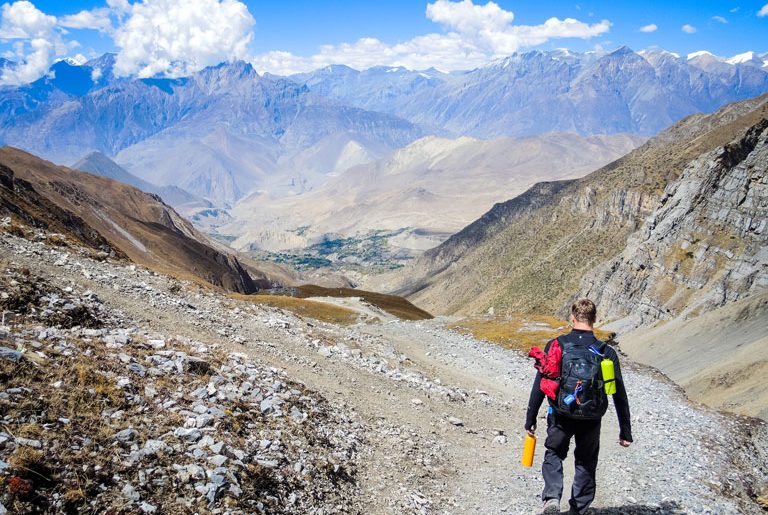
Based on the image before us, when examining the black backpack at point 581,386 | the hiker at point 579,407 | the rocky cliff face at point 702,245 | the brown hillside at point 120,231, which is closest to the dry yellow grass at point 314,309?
the brown hillside at point 120,231

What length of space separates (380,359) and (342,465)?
12330 mm

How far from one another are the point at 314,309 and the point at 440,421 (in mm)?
37788

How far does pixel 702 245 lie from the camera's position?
6888 centimetres

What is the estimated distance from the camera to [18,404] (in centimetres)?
831

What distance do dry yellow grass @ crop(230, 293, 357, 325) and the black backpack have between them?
41.5 metres

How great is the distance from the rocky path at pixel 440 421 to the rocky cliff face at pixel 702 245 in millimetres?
37931

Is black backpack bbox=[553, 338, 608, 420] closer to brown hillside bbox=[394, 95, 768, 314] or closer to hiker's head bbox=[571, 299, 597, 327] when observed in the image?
hiker's head bbox=[571, 299, 597, 327]

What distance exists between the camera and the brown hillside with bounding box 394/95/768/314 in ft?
355

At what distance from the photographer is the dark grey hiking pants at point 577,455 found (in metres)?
9.26

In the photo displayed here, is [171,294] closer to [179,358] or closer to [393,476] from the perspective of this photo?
[179,358]

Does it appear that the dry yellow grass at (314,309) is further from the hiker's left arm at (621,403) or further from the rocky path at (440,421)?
the hiker's left arm at (621,403)

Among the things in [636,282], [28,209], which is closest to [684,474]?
[28,209]

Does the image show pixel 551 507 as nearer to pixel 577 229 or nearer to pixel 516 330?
pixel 516 330

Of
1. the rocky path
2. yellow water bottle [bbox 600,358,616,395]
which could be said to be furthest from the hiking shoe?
yellow water bottle [bbox 600,358,616,395]
